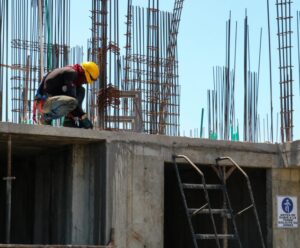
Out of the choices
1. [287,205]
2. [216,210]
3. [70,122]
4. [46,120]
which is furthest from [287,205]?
[46,120]

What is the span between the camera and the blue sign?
12039 mm

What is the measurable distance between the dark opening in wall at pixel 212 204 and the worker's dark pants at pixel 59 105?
2865 mm

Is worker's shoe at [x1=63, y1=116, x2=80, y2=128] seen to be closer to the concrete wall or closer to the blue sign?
the concrete wall

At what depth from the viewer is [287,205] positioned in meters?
12.1

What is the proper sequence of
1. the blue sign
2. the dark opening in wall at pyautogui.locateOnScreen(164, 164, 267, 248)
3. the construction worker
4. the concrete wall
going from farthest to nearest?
1. the dark opening in wall at pyautogui.locateOnScreen(164, 164, 267, 248)
2. the blue sign
3. the construction worker
4. the concrete wall

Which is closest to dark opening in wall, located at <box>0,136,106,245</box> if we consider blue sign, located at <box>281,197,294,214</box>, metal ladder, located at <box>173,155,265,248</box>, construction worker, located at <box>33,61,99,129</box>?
construction worker, located at <box>33,61,99,129</box>

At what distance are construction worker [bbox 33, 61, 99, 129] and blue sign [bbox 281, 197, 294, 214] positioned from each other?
3.74m

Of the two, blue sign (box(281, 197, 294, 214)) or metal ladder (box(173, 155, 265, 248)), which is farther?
blue sign (box(281, 197, 294, 214))

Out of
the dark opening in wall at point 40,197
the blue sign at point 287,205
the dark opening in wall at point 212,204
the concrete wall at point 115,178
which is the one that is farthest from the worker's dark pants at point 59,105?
the blue sign at point 287,205

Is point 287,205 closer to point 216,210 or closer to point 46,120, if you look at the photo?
point 216,210

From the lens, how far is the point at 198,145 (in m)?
11.4

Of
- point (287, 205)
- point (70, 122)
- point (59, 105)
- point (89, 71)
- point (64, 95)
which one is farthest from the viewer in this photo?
point (287, 205)

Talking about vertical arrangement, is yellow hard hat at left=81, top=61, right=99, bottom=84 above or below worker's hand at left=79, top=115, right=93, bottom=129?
above

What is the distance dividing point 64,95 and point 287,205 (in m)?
4.41
